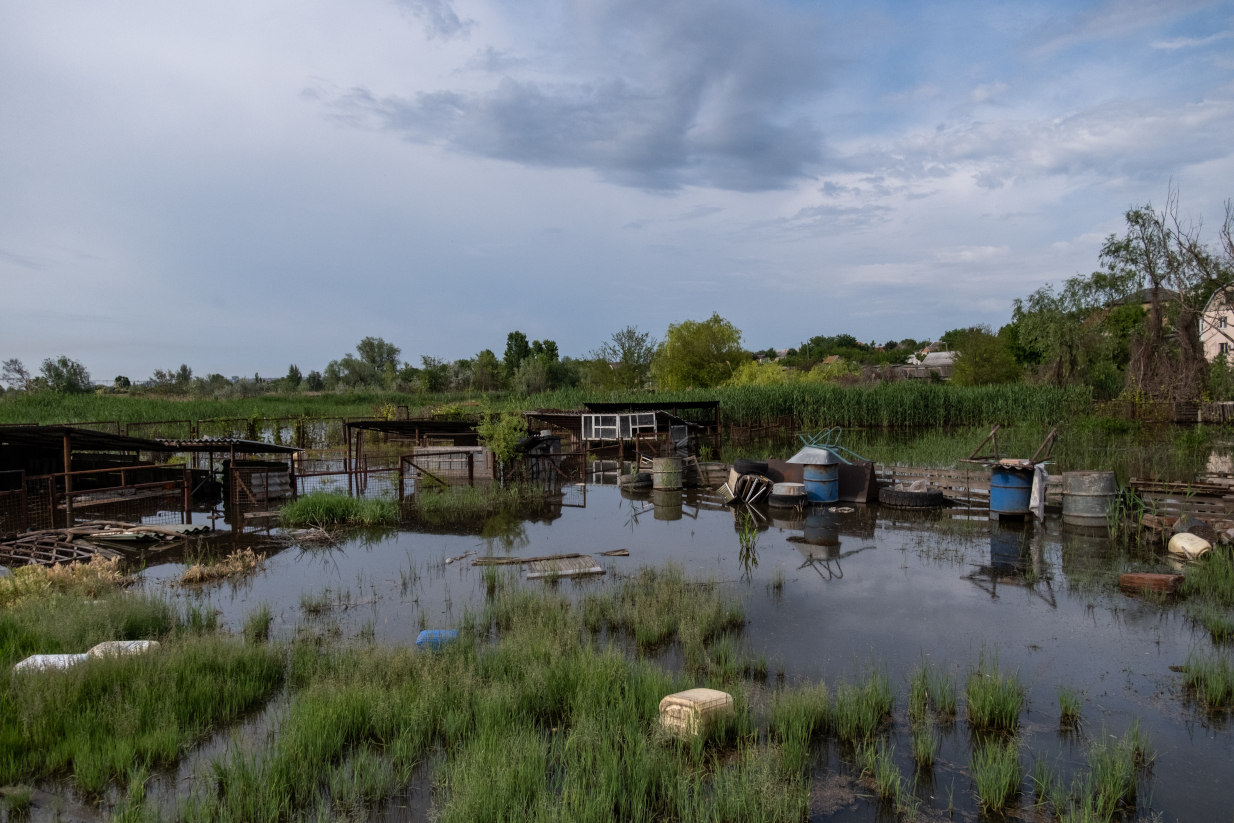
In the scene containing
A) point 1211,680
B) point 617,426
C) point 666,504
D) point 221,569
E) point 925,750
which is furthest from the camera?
point 617,426

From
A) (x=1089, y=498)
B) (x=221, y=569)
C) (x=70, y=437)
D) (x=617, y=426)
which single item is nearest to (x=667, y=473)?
(x=617, y=426)

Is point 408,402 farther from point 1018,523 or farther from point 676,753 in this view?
point 676,753

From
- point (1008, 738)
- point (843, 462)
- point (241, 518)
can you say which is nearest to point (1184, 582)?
point (1008, 738)

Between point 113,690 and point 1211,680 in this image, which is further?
point 1211,680

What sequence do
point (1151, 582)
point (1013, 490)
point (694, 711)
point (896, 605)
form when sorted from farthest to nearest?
point (1013, 490) → point (1151, 582) → point (896, 605) → point (694, 711)

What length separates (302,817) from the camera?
15.7 ft

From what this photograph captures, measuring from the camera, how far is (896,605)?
31.6 feet

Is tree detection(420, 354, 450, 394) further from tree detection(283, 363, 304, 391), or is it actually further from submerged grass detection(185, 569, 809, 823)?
submerged grass detection(185, 569, 809, 823)

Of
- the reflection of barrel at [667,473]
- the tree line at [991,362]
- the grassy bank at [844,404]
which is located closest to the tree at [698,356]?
the tree line at [991,362]

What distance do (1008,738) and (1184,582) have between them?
6023 millimetres

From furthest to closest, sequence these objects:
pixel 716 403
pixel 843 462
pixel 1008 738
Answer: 1. pixel 716 403
2. pixel 843 462
3. pixel 1008 738

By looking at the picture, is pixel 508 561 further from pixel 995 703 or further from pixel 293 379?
pixel 293 379

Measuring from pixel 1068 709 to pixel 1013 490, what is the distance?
31.3 ft

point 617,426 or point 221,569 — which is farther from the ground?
point 617,426
